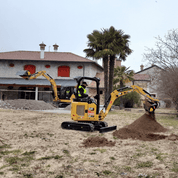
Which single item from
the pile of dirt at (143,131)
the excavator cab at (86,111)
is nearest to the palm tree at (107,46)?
the pile of dirt at (143,131)

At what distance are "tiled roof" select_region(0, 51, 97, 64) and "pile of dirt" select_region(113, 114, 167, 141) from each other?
818 inches

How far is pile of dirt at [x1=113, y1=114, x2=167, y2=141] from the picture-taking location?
8416mm

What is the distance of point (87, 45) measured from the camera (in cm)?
2383

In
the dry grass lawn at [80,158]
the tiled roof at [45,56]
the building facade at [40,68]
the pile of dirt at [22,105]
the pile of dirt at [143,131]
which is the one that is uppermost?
the tiled roof at [45,56]

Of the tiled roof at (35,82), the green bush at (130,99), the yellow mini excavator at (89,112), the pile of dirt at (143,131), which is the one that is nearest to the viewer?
the pile of dirt at (143,131)

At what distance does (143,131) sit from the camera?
9.46 meters

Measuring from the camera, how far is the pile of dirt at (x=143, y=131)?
27.6 ft

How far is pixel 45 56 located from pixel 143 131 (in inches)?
985

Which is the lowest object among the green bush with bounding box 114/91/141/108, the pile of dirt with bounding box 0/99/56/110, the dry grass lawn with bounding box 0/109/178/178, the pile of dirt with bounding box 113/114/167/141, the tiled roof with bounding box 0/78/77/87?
the dry grass lawn with bounding box 0/109/178/178

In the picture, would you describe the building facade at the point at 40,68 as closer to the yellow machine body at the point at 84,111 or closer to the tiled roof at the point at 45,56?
the tiled roof at the point at 45,56

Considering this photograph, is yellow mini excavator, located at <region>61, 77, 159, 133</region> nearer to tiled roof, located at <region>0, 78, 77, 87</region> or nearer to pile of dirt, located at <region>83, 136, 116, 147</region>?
pile of dirt, located at <region>83, 136, 116, 147</region>

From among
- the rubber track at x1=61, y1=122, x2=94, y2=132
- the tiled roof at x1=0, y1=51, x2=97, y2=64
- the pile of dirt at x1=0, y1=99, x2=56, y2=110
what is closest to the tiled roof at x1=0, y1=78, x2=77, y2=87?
the tiled roof at x1=0, y1=51, x2=97, y2=64

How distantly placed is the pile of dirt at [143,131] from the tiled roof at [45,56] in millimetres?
20772

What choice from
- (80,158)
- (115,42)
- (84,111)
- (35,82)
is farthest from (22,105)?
(80,158)
